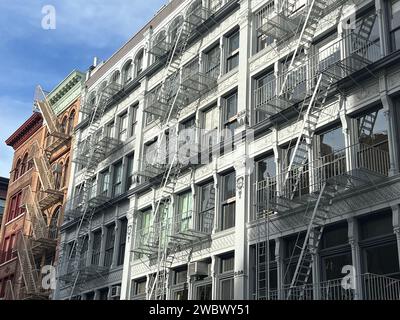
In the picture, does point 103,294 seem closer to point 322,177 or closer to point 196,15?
point 196,15

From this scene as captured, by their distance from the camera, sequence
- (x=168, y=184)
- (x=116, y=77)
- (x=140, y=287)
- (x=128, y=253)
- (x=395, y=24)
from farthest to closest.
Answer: (x=116, y=77), (x=128, y=253), (x=140, y=287), (x=168, y=184), (x=395, y=24)

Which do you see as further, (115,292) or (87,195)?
(87,195)

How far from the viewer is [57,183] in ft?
137

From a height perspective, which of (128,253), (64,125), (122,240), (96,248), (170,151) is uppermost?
(64,125)

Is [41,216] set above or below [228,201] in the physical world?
above

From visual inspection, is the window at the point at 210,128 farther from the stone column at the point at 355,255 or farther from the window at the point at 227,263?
the stone column at the point at 355,255

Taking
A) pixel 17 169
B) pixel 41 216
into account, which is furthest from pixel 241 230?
pixel 17 169

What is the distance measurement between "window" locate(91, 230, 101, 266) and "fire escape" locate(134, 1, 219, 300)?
15.0ft

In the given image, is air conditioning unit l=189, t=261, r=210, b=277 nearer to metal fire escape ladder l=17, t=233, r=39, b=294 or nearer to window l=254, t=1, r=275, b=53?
window l=254, t=1, r=275, b=53

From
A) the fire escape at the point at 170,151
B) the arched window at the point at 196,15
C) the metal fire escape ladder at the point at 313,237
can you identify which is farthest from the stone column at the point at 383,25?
the arched window at the point at 196,15

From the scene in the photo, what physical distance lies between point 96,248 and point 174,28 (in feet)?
42.4

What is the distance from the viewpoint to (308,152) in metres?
21.1

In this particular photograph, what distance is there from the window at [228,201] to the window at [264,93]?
9.03ft
